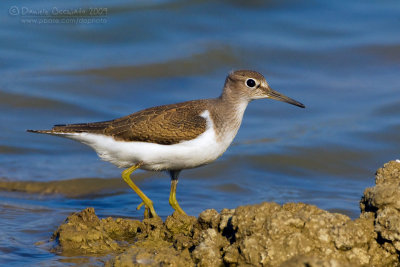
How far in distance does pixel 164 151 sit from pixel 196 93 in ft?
20.1

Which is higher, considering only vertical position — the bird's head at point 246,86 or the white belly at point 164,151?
the bird's head at point 246,86

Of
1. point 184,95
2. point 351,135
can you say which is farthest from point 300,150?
point 184,95

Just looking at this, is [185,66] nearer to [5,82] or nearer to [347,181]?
[5,82]

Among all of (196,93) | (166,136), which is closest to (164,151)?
(166,136)

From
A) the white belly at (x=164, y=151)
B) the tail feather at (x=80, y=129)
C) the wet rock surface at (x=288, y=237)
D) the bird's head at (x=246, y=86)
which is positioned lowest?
the wet rock surface at (x=288, y=237)

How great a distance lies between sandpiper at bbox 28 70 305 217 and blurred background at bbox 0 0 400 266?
113 centimetres

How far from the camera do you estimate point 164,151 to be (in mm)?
8273

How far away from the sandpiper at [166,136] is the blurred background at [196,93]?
1133mm

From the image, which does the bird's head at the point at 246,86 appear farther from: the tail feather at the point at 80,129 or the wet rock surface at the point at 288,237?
the wet rock surface at the point at 288,237

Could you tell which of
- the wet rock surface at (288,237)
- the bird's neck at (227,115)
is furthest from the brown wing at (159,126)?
the wet rock surface at (288,237)

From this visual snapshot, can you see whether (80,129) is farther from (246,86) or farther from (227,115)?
(246,86)

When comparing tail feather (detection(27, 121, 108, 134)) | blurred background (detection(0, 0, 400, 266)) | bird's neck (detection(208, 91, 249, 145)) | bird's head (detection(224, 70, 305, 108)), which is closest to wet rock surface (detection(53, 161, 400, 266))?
blurred background (detection(0, 0, 400, 266))

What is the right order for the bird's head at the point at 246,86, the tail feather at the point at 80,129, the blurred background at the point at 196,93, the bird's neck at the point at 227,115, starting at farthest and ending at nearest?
the blurred background at the point at 196,93, the bird's head at the point at 246,86, the tail feather at the point at 80,129, the bird's neck at the point at 227,115

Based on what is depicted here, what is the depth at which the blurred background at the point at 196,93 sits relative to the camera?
34.2 feet
